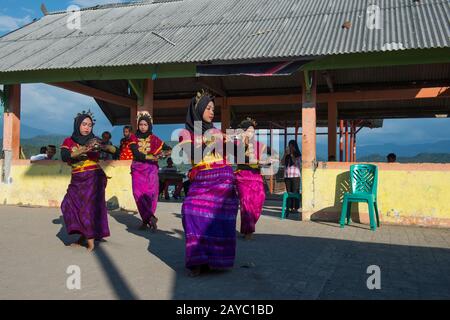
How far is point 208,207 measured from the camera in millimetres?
4367

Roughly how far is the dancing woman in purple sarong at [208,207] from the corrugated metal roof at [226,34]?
422cm

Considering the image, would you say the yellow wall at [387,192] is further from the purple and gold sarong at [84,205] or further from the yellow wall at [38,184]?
the purple and gold sarong at [84,205]

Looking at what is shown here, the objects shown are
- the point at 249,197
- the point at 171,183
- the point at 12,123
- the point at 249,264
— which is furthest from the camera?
the point at 171,183

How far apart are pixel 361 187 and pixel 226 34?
15.6 feet

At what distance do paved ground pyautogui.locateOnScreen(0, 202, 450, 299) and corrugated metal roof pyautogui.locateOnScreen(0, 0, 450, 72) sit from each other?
3.39m

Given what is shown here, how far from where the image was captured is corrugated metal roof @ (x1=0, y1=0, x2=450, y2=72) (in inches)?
332

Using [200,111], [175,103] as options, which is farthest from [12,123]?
[200,111]

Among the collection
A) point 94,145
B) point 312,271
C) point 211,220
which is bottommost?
point 312,271

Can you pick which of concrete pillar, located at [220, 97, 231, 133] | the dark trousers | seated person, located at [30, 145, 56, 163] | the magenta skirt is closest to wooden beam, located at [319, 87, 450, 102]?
concrete pillar, located at [220, 97, 231, 133]

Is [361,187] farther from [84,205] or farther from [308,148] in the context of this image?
[84,205]

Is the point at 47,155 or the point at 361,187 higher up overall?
the point at 47,155

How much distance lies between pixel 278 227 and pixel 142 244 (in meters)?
2.68
